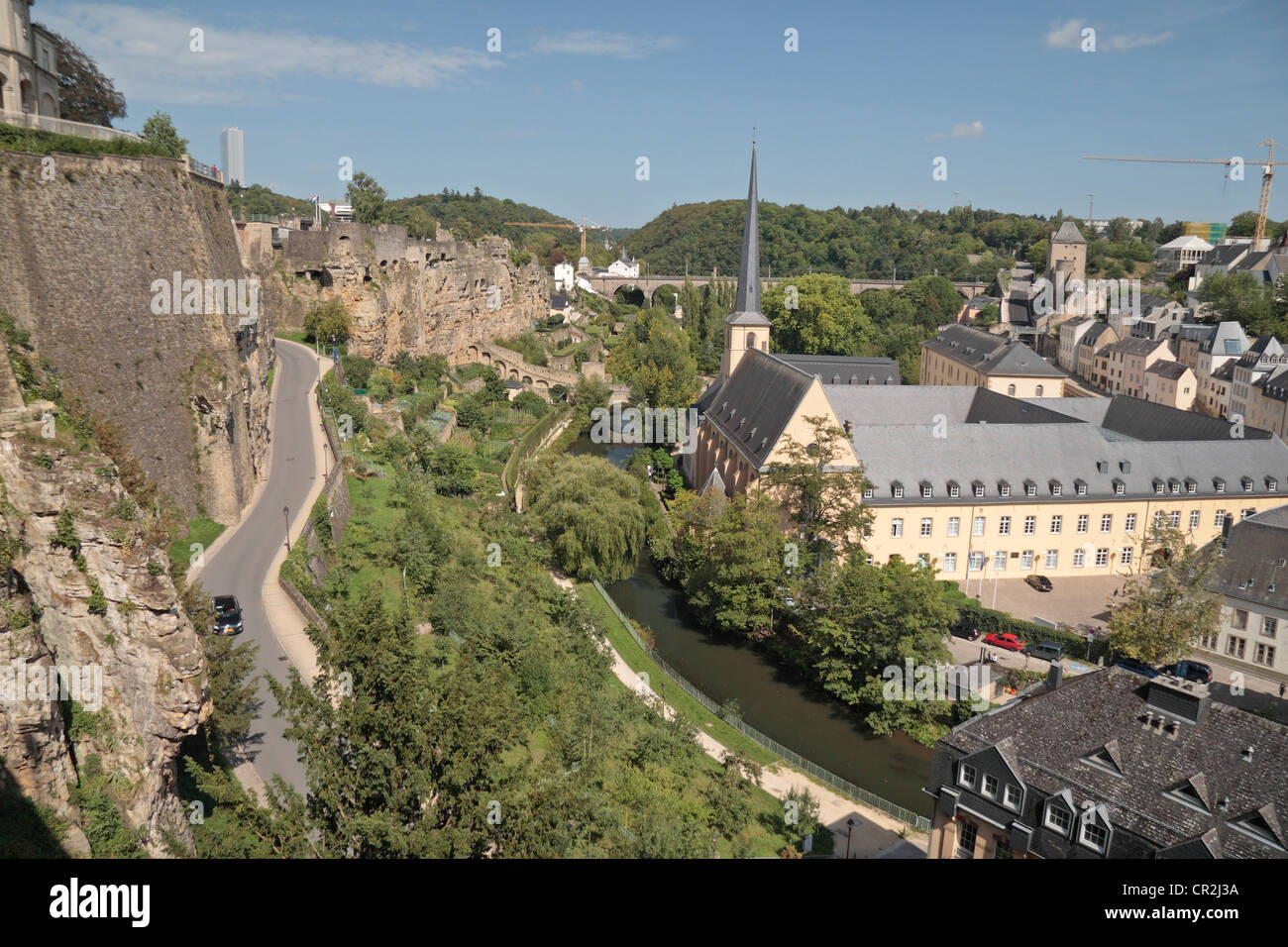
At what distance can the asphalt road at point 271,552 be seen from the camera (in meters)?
16.6

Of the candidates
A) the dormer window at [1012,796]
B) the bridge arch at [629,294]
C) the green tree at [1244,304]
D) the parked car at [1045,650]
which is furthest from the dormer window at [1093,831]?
the bridge arch at [629,294]

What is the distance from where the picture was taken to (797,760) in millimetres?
23875

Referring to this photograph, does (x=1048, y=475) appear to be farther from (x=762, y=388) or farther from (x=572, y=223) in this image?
(x=572, y=223)

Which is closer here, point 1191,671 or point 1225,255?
point 1191,671

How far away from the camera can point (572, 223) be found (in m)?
184

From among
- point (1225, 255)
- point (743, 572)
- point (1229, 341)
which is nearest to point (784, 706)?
point (743, 572)

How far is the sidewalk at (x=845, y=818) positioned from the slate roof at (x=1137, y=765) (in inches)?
138

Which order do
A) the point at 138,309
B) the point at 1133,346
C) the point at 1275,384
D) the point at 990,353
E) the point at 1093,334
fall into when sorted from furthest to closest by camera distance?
1. the point at 1093,334
2. the point at 1133,346
3. the point at 990,353
4. the point at 1275,384
5. the point at 138,309

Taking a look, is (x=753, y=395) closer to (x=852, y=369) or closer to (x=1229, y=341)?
(x=852, y=369)

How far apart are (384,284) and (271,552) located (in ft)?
87.0

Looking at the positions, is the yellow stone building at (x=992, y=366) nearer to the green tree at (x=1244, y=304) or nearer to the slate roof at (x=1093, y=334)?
the slate roof at (x=1093, y=334)

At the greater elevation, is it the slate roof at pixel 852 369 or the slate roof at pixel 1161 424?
the slate roof at pixel 852 369
